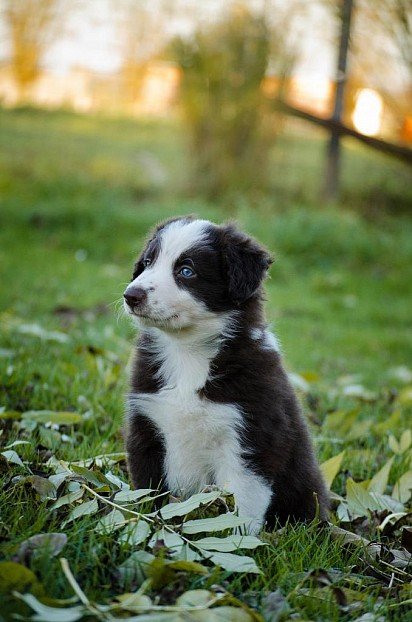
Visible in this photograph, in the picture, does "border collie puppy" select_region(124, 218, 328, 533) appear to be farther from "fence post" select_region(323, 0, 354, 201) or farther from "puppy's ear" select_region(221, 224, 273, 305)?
"fence post" select_region(323, 0, 354, 201)

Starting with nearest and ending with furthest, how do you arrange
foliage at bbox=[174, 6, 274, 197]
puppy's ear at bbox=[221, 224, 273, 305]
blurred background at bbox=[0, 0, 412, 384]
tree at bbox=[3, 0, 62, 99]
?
puppy's ear at bbox=[221, 224, 273, 305], blurred background at bbox=[0, 0, 412, 384], foliage at bbox=[174, 6, 274, 197], tree at bbox=[3, 0, 62, 99]

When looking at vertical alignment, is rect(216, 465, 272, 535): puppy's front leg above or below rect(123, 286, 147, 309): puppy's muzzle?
below

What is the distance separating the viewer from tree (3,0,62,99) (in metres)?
15.3

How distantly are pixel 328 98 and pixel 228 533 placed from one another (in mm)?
11477

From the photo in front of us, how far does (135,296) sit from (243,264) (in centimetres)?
45

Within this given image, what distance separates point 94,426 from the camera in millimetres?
3586

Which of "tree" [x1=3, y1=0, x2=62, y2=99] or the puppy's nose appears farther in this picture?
"tree" [x1=3, y1=0, x2=62, y2=99]

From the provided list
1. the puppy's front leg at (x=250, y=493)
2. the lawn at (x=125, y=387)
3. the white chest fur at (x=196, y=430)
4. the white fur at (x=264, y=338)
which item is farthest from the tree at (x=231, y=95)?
the puppy's front leg at (x=250, y=493)

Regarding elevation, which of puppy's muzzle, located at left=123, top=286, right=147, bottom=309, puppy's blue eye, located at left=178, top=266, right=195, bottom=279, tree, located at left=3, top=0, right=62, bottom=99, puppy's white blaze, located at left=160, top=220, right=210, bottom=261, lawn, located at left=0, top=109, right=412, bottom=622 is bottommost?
lawn, located at left=0, top=109, right=412, bottom=622

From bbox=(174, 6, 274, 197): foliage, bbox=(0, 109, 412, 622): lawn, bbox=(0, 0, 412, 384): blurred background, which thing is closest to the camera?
bbox=(0, 109, 412, 622): lawn

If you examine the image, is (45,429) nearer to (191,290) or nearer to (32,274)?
(191,290)

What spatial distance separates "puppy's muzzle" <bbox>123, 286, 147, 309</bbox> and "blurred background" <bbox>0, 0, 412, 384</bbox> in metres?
4.55

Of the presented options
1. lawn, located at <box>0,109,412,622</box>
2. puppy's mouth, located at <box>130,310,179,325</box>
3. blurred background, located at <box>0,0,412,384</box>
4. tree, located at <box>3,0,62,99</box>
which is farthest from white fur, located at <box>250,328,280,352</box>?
→ tree, located at <box>3,0,62,99</box>

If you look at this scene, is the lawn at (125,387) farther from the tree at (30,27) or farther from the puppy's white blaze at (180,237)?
the tree at (30,27)
